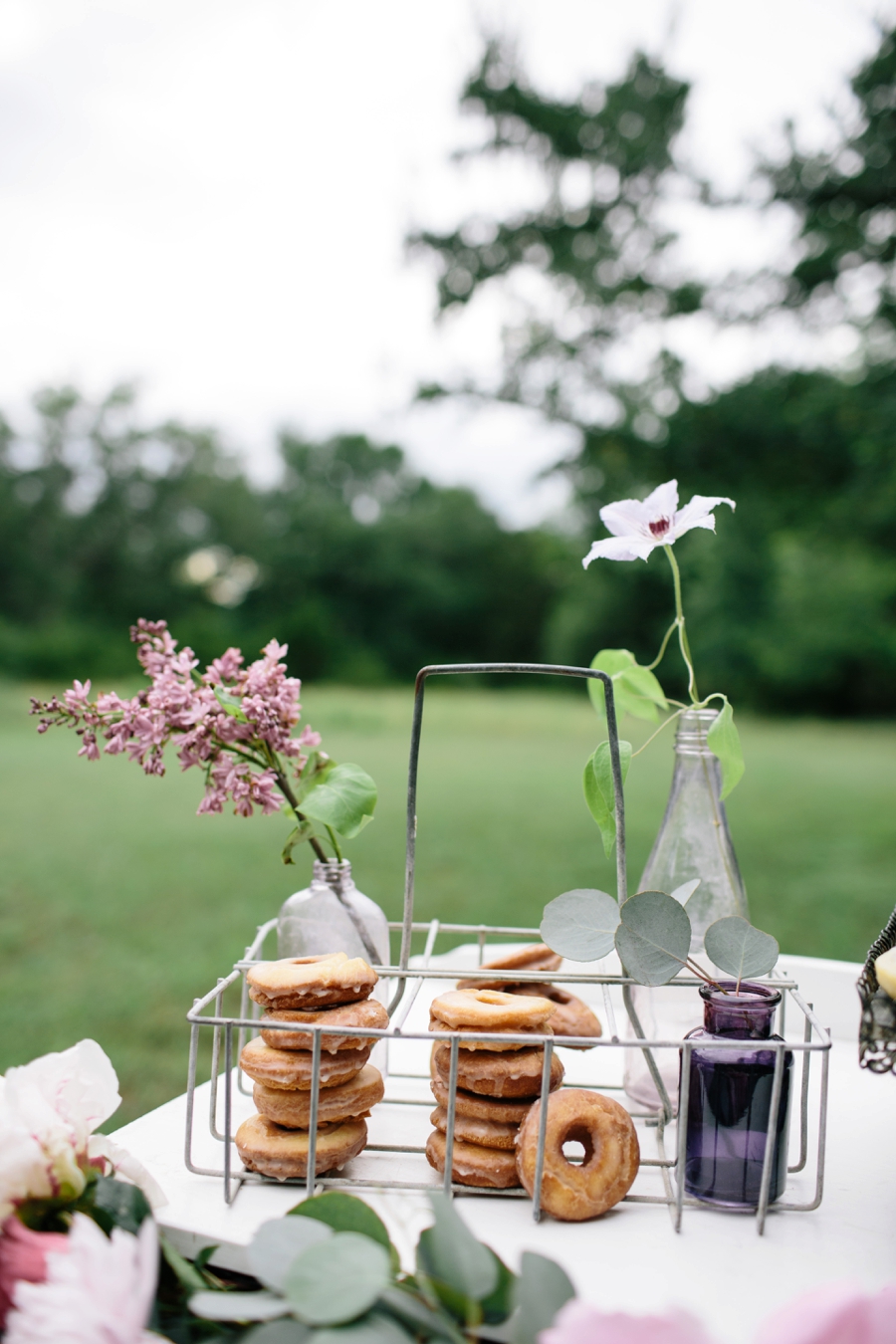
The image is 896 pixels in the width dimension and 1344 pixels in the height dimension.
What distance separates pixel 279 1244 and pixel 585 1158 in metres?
0.19

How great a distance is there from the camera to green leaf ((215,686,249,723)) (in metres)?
0.61

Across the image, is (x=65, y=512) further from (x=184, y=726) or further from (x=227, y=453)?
(x=184, y=726)

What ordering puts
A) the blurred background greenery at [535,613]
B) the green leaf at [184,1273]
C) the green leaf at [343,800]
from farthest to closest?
the blurred background greenery at [535,613] < the green leaf at [343,800] < the green leaf at [184,1273]

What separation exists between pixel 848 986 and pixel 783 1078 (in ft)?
1.32

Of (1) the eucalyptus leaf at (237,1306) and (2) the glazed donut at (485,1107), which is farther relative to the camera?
(2) the glazed donut at (485,1107)

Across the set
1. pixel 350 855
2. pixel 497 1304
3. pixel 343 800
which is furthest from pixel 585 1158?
pixel 350 855

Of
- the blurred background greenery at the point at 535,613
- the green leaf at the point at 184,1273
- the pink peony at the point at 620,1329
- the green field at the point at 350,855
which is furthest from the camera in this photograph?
the blurred background greenery at the point at 535,613

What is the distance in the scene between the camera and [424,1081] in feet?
2.31

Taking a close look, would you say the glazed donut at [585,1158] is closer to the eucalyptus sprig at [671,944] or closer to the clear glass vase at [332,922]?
the eucalyptus sprig at [671,944]

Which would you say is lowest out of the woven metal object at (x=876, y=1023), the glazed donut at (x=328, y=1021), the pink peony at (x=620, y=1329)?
the pink peony at (x=620, y=1329)

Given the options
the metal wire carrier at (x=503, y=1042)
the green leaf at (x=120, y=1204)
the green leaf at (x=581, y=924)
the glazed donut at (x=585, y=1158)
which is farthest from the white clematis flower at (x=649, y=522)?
the green leaf at (x=120, y=1204)

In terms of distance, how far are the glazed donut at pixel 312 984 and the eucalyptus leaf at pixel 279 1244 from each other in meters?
0.13

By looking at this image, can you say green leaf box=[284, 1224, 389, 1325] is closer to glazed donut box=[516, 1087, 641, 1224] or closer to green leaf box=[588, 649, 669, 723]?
glazed donut box=[516, 1087, 641, 1224]

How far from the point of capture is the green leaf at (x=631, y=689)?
670mm
